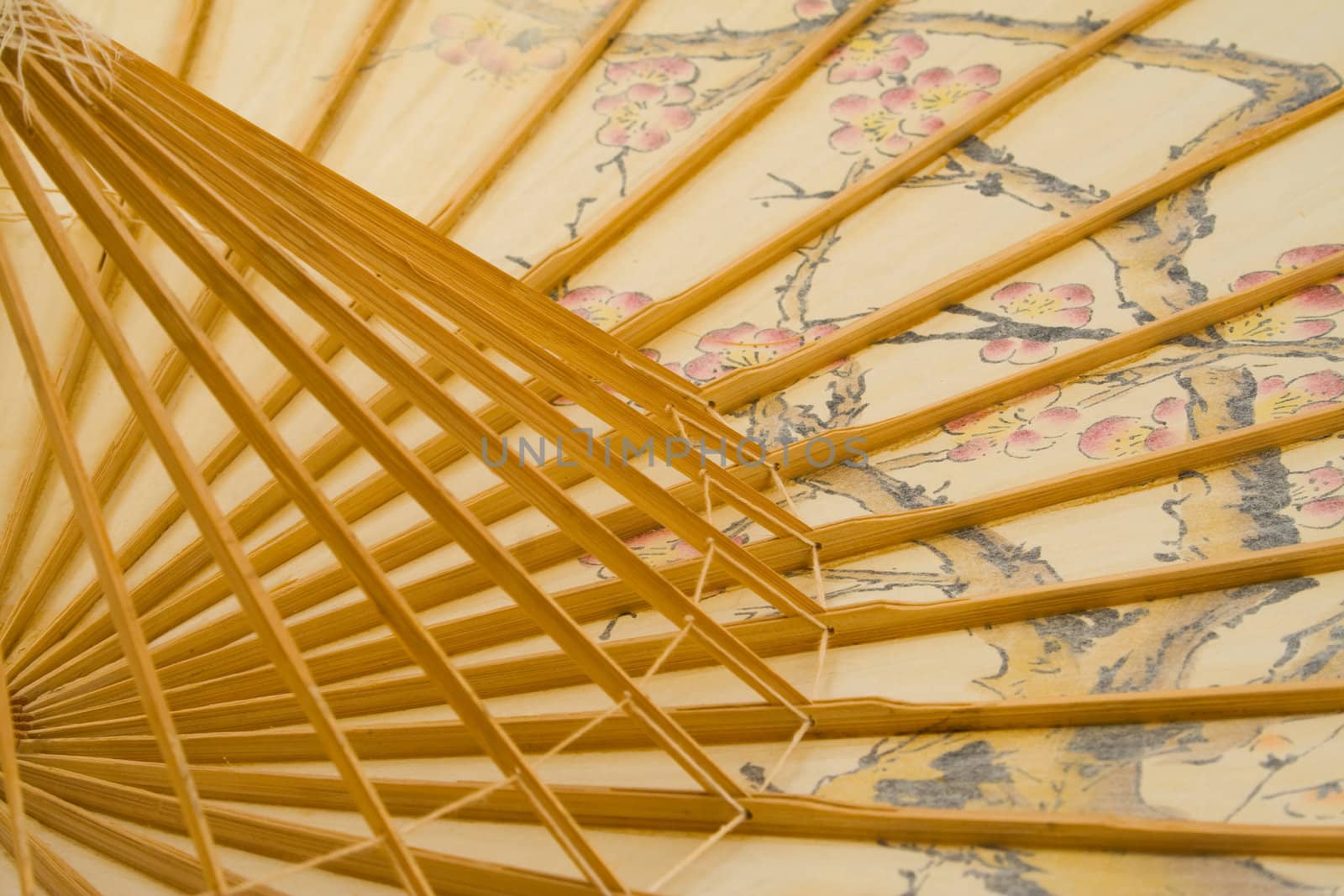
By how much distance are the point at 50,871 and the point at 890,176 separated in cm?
165

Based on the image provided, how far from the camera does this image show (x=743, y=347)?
184 centimetres

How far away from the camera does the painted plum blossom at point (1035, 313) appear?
165 cm

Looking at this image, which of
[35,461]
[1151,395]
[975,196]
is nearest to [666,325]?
[975,196]

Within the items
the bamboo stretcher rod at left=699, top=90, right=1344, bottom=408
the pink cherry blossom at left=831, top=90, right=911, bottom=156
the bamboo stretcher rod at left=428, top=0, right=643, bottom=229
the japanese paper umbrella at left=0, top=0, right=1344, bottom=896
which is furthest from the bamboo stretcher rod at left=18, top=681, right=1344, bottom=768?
the pink cherry blossom at left=831, top=90, right=911, bottom=156

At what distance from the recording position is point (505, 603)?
1639 mm

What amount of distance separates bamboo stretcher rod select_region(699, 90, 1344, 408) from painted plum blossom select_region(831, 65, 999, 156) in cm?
36

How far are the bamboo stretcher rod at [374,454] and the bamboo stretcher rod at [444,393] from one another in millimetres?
35

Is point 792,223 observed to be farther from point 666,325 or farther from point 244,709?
point 244,709

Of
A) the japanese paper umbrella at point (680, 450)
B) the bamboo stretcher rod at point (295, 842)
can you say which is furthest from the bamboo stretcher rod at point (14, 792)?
the bamboo stretcher rod at point (295, 842)

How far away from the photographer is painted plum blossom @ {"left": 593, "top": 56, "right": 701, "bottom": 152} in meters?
2.15

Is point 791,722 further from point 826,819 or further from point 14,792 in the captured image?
point 14,792

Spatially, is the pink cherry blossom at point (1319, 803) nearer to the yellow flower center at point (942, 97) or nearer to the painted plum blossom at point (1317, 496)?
the painted plum blossom at point (1317, 496)

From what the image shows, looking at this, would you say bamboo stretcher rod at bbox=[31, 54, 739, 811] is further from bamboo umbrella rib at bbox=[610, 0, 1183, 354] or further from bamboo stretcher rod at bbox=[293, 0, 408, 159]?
bamboo stretcher rod at bbox=[293, 0, 408, 159]

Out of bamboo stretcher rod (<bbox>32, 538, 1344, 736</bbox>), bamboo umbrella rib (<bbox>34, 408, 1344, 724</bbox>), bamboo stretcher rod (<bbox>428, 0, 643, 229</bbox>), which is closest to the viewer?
bamboo stretcher rod (<bbox>32, 538, 1344, 736</bbox>)
